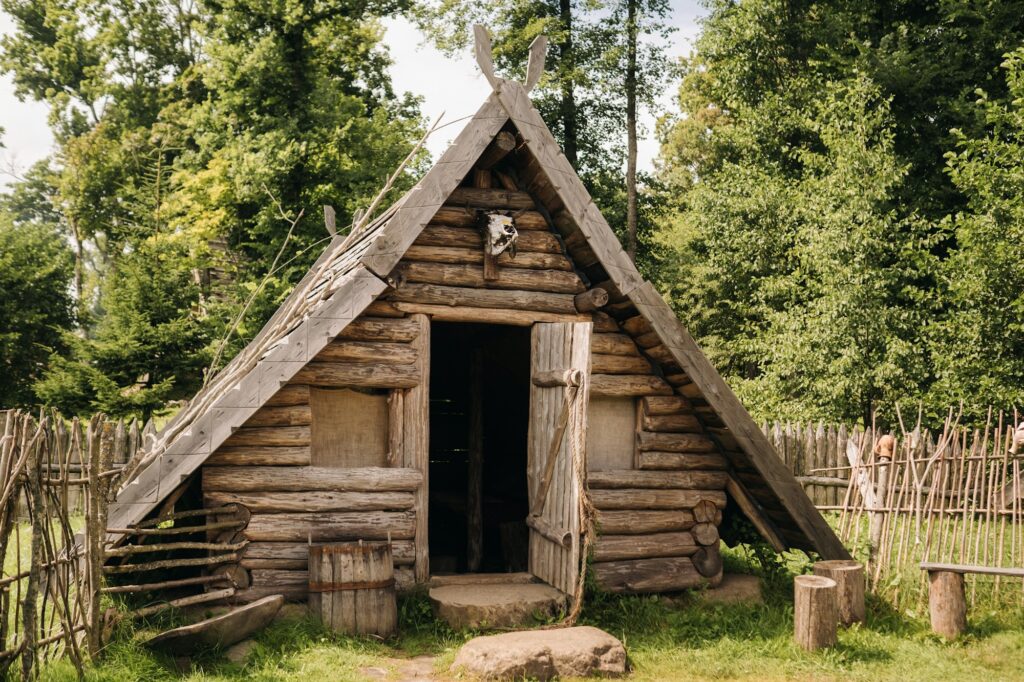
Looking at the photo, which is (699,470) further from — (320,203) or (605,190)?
(605,190)

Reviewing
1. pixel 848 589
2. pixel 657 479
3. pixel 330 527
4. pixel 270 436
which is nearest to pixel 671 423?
pixel 657 479

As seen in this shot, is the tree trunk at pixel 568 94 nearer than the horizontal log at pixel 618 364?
No

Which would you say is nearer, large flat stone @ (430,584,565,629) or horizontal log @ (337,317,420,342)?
large flat stone @ (430,584,565,629)

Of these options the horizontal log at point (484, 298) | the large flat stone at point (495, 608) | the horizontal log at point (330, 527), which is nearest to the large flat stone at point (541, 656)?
the large flat stone at point (495, 608)

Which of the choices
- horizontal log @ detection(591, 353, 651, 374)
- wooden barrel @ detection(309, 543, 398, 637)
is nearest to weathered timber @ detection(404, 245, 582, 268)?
horizontal log @ detection(591, 353, 651, 374)

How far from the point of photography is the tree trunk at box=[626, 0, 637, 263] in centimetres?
2459

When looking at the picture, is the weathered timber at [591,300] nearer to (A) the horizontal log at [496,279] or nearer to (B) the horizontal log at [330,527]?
(A) the horizontal log at [496,279]

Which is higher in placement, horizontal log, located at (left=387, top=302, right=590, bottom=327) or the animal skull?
the animal skull

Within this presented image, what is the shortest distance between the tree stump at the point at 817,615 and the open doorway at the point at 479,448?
10.1 feet

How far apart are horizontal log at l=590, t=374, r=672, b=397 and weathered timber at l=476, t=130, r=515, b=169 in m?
2.26

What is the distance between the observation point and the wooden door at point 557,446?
23.1 ft

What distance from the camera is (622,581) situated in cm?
807

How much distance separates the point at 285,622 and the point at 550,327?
3400 mm

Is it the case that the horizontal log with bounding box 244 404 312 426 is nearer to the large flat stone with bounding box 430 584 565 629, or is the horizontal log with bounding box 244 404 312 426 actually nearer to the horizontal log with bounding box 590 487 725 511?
the large flat stone with bounding box 430 584 565 629
